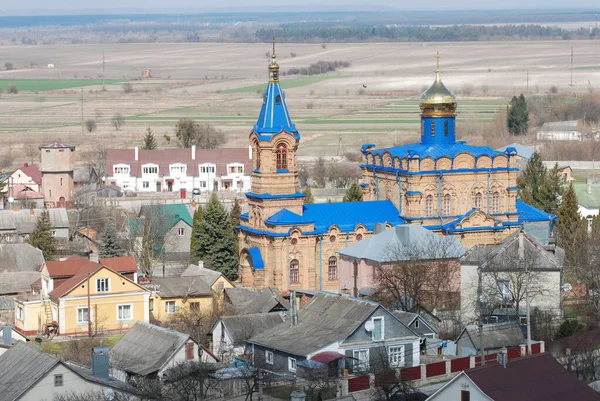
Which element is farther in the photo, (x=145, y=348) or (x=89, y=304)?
(x=89, y=304)

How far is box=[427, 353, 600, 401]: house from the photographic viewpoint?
29.8m

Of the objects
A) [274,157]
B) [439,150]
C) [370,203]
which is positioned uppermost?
[439,150]

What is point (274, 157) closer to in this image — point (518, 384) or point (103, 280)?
point (103, 280)

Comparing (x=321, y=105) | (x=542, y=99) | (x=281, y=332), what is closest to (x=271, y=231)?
(x=281, y=332)

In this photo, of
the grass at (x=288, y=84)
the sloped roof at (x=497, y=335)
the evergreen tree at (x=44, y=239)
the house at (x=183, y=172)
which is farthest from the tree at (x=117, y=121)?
the sloped roof at (x=497, y=335)

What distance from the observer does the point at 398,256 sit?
1831 inches

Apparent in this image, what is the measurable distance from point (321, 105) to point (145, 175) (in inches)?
2931

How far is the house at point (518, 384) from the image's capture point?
1173 inches

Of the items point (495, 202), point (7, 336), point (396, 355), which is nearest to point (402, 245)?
point (495, 202)

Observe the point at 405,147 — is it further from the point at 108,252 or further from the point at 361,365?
the point at 361,365

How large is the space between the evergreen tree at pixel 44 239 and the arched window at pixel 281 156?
781cm

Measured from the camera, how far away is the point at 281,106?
51281 millimetres

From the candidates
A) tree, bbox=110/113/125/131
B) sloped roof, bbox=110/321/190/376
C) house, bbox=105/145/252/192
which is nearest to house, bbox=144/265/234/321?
sloped roof, bbox=110/321/190/376

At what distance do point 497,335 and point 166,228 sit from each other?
2255cm
